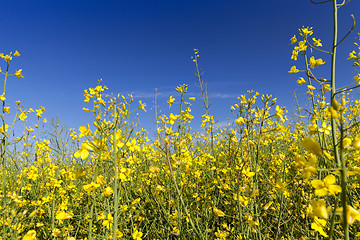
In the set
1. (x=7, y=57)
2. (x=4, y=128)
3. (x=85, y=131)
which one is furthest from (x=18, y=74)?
(x=85, y=131)

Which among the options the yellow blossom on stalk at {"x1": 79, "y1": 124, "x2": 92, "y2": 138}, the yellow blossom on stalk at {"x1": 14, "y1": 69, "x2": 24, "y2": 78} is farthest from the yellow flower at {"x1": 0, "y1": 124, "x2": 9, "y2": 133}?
the yellow blossom on stalk at {"x1": 79, "y1": 124, "x2": 92, "y2": 138}

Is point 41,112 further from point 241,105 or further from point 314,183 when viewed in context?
point 314,183

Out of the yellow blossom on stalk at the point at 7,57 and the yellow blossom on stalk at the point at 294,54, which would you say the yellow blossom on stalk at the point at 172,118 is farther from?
the yellow blossom on stalk at the point at 7,57

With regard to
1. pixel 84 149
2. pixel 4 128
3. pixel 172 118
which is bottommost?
pixel 84 149

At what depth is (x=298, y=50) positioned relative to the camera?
2.00 metres

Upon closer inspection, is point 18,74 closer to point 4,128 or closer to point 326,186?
point 4,128

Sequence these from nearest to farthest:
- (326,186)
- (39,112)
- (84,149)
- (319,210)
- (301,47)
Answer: (319,210) → (326,186) → (84,149) → (301,47) → (39,112)

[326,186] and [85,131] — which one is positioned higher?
[85,131]

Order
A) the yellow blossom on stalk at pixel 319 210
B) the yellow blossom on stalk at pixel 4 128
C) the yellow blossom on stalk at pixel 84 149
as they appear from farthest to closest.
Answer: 1. the yellow blossom on stalk at pixel 4 128
2. the yellow blossom on stalk at pixel 84 149
3. the yellow blossom on stalk at pixel 319 210

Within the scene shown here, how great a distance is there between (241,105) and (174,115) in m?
0.76

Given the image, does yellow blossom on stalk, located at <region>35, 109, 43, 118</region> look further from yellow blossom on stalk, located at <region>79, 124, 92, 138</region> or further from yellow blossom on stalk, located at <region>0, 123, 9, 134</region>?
yellow blossom on stalk, located at <region>79, 124, 92, 138</region>

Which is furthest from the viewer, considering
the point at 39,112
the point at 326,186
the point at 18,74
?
the point at 39,112

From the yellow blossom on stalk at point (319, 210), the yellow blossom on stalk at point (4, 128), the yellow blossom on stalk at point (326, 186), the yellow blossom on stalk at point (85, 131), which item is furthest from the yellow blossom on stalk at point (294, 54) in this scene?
the yellow blossom on stalk at point (4, 128)

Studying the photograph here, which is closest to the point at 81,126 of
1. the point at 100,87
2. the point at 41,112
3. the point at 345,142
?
the point at 100,87
